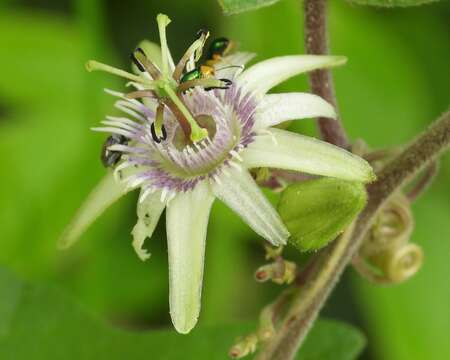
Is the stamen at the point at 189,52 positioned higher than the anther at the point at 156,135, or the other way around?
→ the stamen at the point at 189,52

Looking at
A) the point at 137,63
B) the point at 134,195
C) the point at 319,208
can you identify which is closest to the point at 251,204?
the point at 319,208

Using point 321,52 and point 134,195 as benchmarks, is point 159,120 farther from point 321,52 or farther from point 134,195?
point 134,195

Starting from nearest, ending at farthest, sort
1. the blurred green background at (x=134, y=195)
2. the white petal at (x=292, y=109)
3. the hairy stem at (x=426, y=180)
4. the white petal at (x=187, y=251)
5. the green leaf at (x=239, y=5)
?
the green leaf at (x=239, y=5) → the white petal at (x=187, y=251) → the white petal at (x=292, y=109) → the hairy stem at (x=426, y=180) → the blurred green background at (x=134, y=195)

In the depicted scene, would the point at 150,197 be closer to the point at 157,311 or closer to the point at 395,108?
the point at 157,311

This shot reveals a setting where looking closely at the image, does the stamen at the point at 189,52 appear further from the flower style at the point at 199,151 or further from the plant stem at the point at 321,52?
the plant stem at the point at 321,52

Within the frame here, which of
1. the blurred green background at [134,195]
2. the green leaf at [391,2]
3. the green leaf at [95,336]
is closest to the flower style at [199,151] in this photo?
the green leaf at [391,2]

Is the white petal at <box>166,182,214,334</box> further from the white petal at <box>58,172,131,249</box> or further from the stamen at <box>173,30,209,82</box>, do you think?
the stamen at <box>173,30,209,82</box>
